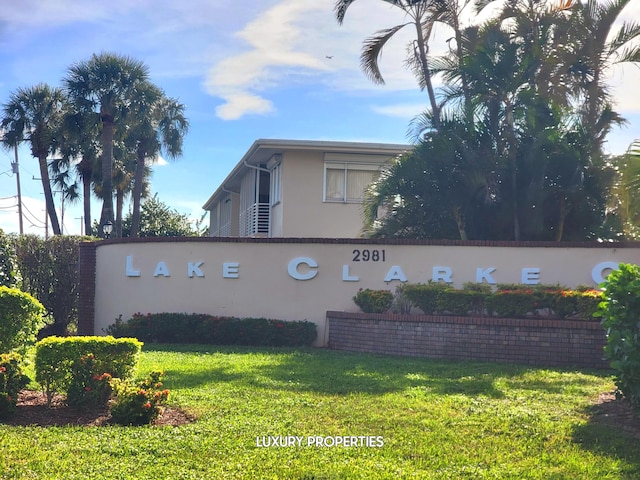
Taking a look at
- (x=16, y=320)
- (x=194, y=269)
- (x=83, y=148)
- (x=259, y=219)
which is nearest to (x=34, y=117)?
(x=83, y=148)

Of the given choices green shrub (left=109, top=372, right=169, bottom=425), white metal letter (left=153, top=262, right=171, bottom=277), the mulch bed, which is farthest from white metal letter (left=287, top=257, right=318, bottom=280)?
green shrub (left=109, top=372, right=169, bottom=425)

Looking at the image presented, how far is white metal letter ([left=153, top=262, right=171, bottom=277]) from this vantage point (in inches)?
654

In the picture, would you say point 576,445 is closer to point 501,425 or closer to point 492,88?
point 501,425

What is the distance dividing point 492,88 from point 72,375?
11547 millimetres

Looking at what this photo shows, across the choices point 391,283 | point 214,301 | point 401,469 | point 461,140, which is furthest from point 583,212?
point 401,469

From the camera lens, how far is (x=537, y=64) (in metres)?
16.4

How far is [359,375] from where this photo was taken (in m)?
10.2

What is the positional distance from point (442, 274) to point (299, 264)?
304cm

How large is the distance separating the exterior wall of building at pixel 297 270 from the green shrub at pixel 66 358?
751cm

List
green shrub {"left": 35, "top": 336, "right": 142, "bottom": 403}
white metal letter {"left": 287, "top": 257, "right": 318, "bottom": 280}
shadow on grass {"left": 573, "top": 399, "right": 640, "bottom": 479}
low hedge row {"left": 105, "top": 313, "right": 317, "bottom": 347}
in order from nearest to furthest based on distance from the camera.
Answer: shadow on grass {"left": 573, "top": 399, "right": 640, "bottom": 479}, green shrub {"left": 35, "top": 336, "right": 142, "bottom": 403}, low hedge row {"left": 105, "top": 313, "right": 317, "bottom": 347}, white metal letter {"left": 287, "top": 257, "right": 318, "bottom": 280}

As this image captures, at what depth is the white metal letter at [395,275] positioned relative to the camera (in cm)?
1481

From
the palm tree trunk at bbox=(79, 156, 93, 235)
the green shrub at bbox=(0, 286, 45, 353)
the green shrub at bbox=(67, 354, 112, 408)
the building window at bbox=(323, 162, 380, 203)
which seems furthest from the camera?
the palm tree trunk at bbox=(79, 156, 93, 235)

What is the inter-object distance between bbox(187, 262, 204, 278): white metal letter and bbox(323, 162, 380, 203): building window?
7.06 metres

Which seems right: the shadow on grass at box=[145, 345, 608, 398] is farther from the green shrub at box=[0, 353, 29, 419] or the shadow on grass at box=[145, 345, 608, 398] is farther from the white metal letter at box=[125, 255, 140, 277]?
the white metal letter at box=[125, 255, 140, 277]
